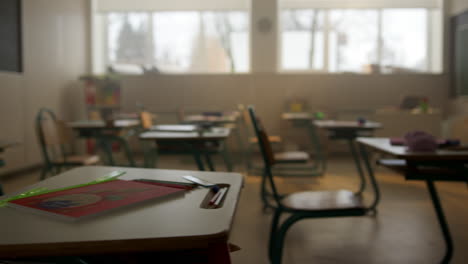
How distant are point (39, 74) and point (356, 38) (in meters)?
5.39

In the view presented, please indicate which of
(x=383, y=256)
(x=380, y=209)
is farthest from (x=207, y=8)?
(x=383, y=256)

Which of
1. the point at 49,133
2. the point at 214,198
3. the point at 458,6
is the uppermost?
the point at 458,6

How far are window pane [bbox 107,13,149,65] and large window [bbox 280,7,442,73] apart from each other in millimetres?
2613

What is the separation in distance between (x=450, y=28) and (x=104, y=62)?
6.22 metres

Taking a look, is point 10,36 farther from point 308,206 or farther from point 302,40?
point 302,40

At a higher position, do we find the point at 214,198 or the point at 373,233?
the point at 214,198

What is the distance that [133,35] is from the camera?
25.4 feet

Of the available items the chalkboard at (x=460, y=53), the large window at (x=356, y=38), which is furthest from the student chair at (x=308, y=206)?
the large window at (x=356, y=38)

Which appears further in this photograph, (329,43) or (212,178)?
(329,43)

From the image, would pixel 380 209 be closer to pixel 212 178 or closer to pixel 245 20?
pixel 212 178

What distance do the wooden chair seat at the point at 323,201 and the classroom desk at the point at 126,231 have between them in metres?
0.99

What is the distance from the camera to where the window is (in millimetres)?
7562

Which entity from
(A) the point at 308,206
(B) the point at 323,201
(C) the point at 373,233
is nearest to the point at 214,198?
(A) the point at 308,206

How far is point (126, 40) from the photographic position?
7762 mm
